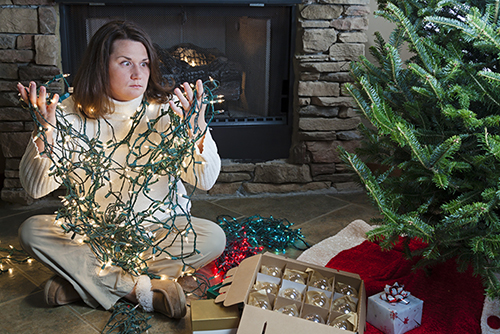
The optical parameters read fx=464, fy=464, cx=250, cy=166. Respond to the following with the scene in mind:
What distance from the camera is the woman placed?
1.54 meters

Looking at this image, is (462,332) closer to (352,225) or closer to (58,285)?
(352,225)

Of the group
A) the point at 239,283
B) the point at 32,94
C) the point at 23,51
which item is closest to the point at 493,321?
the point at 239,283

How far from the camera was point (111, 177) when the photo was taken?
1.66 m

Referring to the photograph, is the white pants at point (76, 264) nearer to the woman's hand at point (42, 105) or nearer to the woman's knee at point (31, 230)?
the woman's knee at point (31, 230)

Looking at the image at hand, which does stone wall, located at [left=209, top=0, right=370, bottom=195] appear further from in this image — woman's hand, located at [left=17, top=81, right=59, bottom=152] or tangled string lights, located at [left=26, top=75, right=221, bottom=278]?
woman's hand, located at [left=17, top=81, right=59, bottom=152]

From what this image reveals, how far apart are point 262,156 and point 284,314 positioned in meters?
1.57

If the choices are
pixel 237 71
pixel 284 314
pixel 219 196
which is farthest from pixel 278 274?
pixel 237 71

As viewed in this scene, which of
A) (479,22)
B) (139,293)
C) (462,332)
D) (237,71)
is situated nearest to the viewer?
(479,22)

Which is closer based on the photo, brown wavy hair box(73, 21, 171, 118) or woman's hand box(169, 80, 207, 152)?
woman's hand box(169, 80, 207, 152)

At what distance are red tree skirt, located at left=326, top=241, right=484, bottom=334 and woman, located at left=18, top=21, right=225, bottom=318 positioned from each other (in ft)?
2.00

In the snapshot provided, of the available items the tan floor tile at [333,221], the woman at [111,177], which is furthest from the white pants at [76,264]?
the tan floor tile at [333,221]

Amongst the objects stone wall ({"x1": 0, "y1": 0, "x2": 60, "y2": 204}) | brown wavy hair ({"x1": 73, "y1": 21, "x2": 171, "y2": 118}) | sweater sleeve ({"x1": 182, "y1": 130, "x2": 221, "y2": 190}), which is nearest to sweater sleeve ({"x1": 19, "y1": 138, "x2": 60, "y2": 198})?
brown wavy hair ({"x1": 73, "y1": 21, "x2": 171, "y2": 118})

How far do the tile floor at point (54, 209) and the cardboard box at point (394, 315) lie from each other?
0.58m

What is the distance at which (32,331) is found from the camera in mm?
1469
